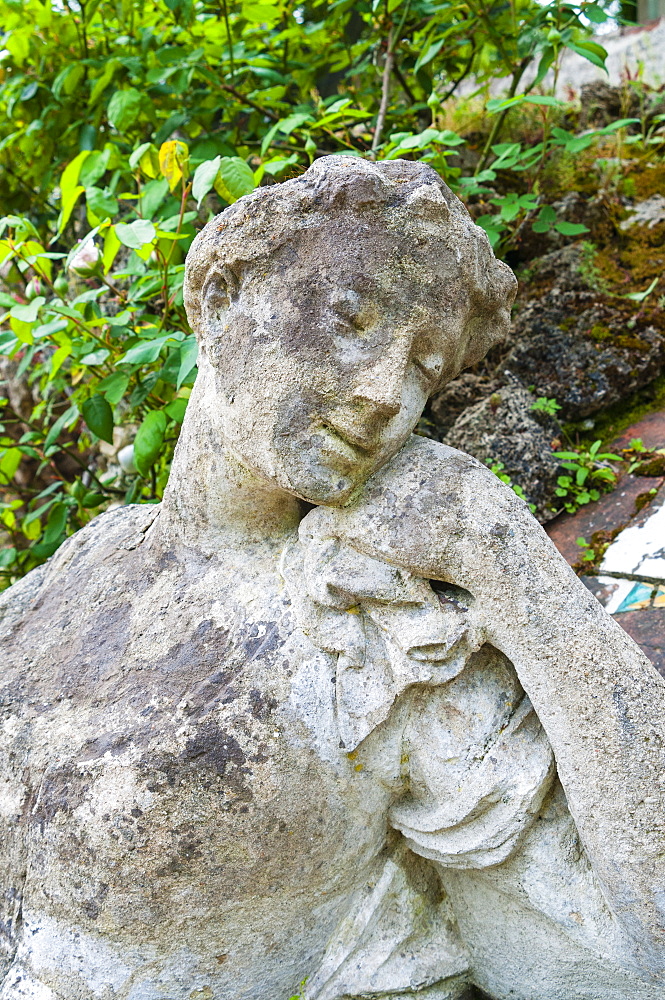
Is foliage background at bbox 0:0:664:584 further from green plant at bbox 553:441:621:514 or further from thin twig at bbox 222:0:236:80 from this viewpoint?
green plant at bbox 553:441:621:514

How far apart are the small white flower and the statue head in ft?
3.16

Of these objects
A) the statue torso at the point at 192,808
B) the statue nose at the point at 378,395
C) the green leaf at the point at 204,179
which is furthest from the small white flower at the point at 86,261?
the statue nose at the point at 378,395

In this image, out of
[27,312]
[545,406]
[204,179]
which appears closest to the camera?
[204,179]

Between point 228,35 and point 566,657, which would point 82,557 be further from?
point 228,35

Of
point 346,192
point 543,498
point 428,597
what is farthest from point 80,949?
point 543,498

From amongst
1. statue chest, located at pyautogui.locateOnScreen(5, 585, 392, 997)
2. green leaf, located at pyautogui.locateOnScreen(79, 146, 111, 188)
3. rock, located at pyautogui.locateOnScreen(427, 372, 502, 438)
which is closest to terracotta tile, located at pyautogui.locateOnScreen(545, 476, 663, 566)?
rock, located at pyautogui.locateOnScreen(427, 372, 502, 438)

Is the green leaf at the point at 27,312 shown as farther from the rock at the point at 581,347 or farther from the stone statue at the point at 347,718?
the rock at the point at 581,347

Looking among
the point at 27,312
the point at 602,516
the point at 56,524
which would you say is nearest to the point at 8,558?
the point at 56,524

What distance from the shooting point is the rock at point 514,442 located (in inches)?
92.0

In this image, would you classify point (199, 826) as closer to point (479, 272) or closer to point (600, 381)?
point (479, 272)

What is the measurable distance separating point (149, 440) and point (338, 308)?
3.43ft

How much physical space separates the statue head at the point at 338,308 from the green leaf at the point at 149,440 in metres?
0.89

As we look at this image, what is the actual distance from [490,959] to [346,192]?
1.17 meters

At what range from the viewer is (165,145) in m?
1.94
